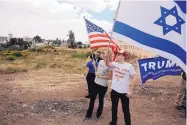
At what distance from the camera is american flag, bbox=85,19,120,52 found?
7410 millimetres

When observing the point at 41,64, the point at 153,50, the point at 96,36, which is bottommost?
the point at 41,64

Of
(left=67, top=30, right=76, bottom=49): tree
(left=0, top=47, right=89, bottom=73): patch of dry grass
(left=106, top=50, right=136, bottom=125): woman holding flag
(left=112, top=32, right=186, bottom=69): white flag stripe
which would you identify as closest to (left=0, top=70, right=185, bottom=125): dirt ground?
(left=106, top=50, right=136, bottom=125): woman holding flag

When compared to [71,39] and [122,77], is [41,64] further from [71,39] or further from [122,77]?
[71,39]

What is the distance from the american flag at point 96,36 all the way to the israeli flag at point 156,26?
2681mm

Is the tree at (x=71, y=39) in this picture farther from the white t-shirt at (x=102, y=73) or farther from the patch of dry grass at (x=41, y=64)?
the white t-shirt at (x=102, y=73)

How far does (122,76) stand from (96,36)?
1977 mm

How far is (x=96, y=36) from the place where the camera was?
7531mm

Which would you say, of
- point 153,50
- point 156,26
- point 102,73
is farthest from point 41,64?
point 156,26

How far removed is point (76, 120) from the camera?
23.5 ft

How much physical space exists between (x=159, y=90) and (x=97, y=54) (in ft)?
14.1

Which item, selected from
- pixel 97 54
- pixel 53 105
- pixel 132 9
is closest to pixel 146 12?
pixel 132 9

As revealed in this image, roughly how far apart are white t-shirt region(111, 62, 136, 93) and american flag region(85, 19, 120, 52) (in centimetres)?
160

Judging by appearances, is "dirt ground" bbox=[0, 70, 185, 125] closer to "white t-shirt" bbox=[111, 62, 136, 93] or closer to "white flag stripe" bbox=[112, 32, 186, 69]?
"white t-shirt" bbox=[111, 62, 136, 93]

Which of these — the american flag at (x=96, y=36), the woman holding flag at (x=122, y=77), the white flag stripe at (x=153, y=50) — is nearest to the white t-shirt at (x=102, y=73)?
the woman holding flag at (x=122, y=77)
